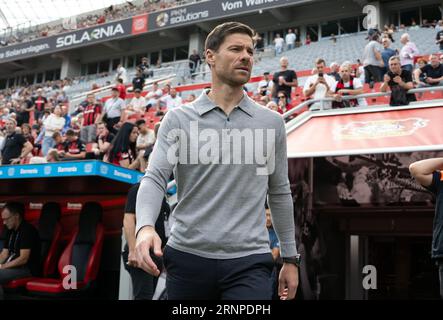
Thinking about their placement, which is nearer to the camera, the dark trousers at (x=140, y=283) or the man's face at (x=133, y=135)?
the dark trousers at (x=140, y=283)

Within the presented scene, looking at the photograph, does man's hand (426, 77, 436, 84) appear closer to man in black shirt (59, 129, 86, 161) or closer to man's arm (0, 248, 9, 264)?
man in black shirt (59, 129, 86, 161)

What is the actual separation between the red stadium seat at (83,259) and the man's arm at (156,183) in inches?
212

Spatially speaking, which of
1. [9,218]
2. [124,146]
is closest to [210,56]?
[9,218]

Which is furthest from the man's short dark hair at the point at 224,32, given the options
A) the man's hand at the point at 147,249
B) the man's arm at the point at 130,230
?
the man's arm at the point at 130,230

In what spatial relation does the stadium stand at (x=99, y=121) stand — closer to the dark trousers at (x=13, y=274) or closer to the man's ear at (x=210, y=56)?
the dark trousers at (x=13, y=274)

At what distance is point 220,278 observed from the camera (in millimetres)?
1874

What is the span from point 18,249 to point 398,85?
234 inches

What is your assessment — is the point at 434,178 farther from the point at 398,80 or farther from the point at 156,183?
the point at 398,80

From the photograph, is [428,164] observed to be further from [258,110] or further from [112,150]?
[112,150]

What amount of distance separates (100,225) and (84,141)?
12.0ft

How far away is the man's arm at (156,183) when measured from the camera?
1.78 m

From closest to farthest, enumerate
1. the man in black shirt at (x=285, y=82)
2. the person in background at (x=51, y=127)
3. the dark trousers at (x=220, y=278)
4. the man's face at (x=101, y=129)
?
the dark trousers at (x=220, y=278)
the man in black shirt at (x=285, y=82)
the man's face at (x=101, y=129)
the person in background at (x=51, y=127)

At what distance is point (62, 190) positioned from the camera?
891 cm
